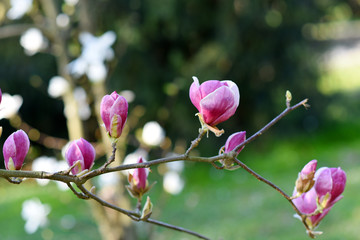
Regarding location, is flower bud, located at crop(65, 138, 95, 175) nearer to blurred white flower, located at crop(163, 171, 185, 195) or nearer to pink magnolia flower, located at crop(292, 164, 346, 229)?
pink magnolia flower, located at crop(292, 164, 346, 229)

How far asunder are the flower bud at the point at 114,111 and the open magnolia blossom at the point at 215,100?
8cm

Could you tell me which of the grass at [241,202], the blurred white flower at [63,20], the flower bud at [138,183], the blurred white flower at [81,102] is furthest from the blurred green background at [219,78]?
the flower bud at [138,183]

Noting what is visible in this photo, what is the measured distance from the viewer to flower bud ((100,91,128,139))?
22.3 inches

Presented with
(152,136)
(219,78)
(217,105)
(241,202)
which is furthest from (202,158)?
(219,78)

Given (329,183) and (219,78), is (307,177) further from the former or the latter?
(219,78)

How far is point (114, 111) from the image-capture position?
57 cm

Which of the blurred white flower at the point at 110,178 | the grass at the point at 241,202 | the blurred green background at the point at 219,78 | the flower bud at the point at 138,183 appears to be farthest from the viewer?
the blurred green background at the point at 219,78

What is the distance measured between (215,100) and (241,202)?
3.32m

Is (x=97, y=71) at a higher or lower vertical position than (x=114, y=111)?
lower

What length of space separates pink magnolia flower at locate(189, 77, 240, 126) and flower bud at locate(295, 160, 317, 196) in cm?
11

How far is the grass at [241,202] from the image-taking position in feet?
10.3

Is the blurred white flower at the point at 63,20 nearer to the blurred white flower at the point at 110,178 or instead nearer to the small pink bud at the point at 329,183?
the blurred white flower at the point at 110,178

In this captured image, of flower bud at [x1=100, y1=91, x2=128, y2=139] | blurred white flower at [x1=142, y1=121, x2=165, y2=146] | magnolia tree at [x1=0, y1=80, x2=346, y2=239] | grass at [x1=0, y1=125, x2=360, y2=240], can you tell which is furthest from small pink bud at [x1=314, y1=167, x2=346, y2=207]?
grass at [x1=0, y1=125, x2=360, y2=240]

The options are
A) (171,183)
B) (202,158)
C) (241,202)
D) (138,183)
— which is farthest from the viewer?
(241,202)
